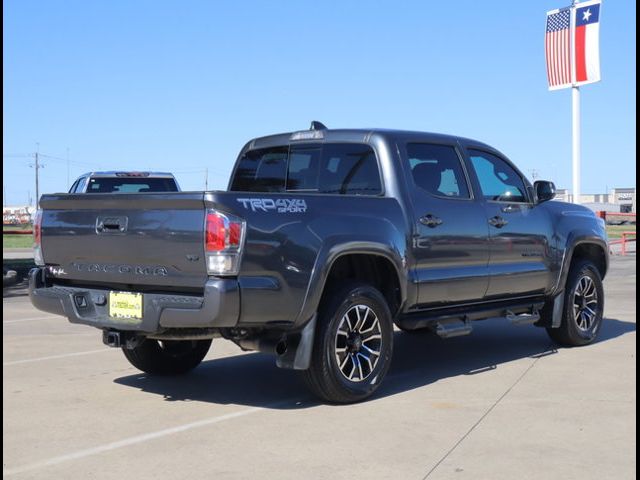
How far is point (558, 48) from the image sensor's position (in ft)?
87.2

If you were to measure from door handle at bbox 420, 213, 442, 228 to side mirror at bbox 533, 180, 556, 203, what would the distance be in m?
1.69

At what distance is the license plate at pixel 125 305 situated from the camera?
5520 millimetres

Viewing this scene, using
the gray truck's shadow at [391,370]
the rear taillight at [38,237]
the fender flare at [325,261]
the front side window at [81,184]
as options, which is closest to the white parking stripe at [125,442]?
the gray truck's shadow at [391,370]

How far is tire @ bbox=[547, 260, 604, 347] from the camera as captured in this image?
27.0ft

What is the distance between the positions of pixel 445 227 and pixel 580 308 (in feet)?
8.08

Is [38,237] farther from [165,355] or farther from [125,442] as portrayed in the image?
[125,442]

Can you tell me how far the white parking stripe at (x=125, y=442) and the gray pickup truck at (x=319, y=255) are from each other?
49 cm

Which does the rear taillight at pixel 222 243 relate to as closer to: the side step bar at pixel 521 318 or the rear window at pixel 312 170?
the rear window at pixel 312 170

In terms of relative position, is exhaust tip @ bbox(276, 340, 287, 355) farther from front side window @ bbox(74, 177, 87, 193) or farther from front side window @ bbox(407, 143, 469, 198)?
front side window @ bbox(74, 177, 87, 193)

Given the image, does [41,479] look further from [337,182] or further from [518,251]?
[518,251]

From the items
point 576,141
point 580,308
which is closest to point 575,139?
point 576,141

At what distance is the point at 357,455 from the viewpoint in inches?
184

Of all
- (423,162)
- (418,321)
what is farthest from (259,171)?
(418,321)

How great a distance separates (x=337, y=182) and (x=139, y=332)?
2.06 m
